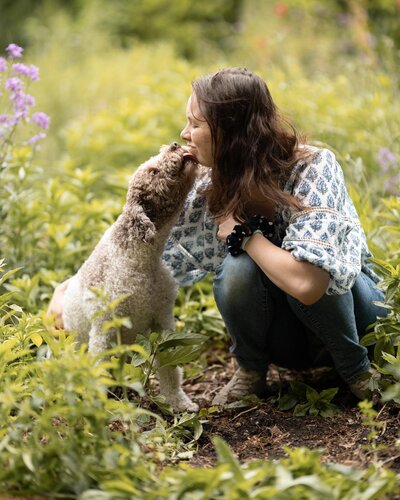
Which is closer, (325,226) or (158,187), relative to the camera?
(325,226)

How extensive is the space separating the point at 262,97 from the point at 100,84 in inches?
236

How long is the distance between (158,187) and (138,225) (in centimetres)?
16

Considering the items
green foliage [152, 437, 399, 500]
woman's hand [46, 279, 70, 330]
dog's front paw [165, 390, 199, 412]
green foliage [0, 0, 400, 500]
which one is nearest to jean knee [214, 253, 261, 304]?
green foliage [0, 0, 400, 500]

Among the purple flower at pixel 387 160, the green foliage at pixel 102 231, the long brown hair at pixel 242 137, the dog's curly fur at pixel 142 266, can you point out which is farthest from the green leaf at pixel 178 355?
the purple flower at pixel 387 160

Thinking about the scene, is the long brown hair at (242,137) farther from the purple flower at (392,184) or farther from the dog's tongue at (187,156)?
the purple flower at (392,184)

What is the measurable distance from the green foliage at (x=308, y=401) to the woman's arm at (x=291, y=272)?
48 centimetres

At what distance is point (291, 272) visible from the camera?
278cm

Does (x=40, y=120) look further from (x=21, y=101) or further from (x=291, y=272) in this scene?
(x=291, y=272)

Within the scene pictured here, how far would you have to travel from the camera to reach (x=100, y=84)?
28.3ft

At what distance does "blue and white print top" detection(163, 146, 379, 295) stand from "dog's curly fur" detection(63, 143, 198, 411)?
0.15 m

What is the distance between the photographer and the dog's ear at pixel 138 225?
2969 millimetres

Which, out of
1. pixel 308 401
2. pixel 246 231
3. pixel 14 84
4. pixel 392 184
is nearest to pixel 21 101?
pixel 14 84

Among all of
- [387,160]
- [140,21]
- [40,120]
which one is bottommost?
[387,160]

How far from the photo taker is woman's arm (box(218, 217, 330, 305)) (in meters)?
2.77
